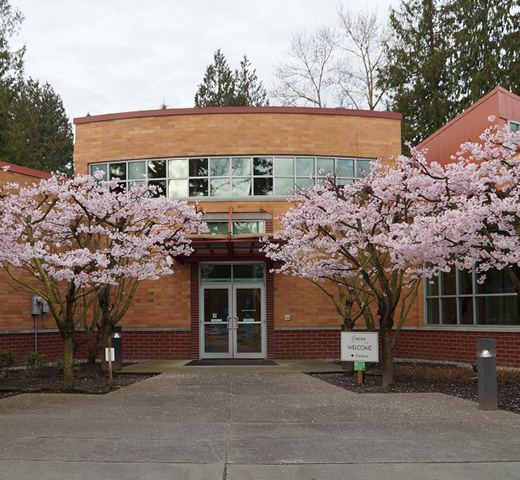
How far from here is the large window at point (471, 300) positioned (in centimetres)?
1467

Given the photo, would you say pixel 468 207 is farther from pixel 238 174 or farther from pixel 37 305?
pixel 37 305

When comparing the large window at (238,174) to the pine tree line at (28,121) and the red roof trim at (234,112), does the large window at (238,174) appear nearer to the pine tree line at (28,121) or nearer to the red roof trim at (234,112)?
the red roof trim at (234,112)

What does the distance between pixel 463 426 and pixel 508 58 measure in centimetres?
2821

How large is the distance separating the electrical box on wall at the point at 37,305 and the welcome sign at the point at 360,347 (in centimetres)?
952

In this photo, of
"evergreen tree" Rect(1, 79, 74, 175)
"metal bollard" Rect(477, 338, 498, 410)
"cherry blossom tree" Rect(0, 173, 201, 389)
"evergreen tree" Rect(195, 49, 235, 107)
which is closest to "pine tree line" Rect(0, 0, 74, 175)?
"evergreen tree" Rect(1, 79, 74, 175)

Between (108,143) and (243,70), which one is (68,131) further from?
(108,143)

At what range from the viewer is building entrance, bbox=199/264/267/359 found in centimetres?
1775

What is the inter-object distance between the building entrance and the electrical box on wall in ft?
15.7

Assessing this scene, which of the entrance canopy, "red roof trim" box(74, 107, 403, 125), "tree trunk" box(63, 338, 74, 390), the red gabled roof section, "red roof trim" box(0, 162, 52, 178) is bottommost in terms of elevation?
"tree trunk" box(63, 338, 74, 390)

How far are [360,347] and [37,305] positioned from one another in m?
9.99

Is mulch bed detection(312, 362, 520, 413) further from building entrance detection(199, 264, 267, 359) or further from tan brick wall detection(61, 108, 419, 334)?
building entrance detection(199, 264, 267, 359)

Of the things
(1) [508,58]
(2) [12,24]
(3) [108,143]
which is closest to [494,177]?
(3) [108,143]

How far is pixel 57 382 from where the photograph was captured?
486 inches

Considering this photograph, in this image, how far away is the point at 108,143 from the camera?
1889 cm
